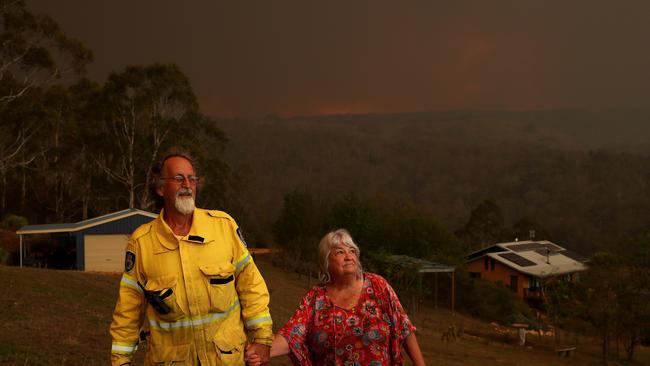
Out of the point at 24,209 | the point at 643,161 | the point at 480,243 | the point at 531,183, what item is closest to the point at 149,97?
the point at 24,209

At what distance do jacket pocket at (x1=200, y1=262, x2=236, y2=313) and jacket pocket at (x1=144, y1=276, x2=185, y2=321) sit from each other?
172mm

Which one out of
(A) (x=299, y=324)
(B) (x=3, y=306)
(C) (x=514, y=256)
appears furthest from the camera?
(C) (x=514, y=256)

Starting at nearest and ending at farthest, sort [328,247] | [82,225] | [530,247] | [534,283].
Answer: [328,247] < [82,225] < [534,283] < [530,247]

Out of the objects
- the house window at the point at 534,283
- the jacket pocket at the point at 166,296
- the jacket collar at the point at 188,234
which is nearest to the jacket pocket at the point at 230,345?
the jacket pocket at the point at 166,296

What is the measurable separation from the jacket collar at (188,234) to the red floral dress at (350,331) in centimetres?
78

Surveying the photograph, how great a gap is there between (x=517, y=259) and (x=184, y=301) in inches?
1740

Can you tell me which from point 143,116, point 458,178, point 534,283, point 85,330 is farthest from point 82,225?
point 458,178

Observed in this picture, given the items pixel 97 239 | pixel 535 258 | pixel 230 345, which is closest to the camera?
pixel 230 345

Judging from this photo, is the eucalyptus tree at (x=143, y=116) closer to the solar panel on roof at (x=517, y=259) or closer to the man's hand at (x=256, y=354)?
the solar panel on roof at (x=517, y=259)

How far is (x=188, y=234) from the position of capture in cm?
360

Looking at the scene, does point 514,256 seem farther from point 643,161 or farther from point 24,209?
point 643,161

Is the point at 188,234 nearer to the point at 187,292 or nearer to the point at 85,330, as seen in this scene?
the point at 187,292

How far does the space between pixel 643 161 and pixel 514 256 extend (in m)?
101

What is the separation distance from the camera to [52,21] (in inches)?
1198
